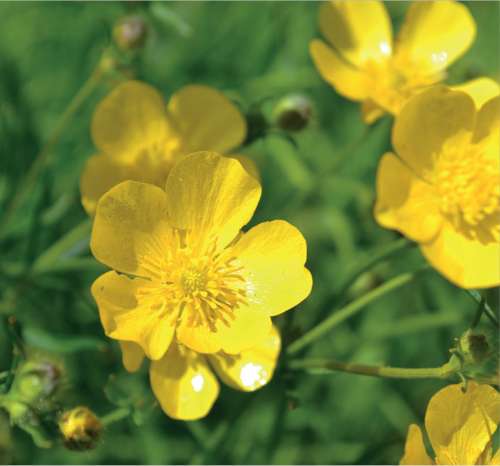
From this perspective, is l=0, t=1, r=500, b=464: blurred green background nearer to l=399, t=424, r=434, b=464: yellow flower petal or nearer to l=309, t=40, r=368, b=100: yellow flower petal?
l=309, t=40, r=368, b=100: yellow flower petal

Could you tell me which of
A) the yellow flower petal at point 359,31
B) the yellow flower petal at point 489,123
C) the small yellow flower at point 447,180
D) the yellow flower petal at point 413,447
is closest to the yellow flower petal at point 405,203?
the small yellow flower at point 447,180

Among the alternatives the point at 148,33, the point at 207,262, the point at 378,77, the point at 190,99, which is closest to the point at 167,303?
the point at 207,262

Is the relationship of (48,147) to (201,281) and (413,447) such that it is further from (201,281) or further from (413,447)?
(413,447)

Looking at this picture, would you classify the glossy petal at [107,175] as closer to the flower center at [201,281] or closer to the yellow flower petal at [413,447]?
the flower center at [201,281]

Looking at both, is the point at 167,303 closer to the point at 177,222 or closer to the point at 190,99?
the point at 177,222

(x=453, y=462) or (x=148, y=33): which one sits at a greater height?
(x=148, y=33)
